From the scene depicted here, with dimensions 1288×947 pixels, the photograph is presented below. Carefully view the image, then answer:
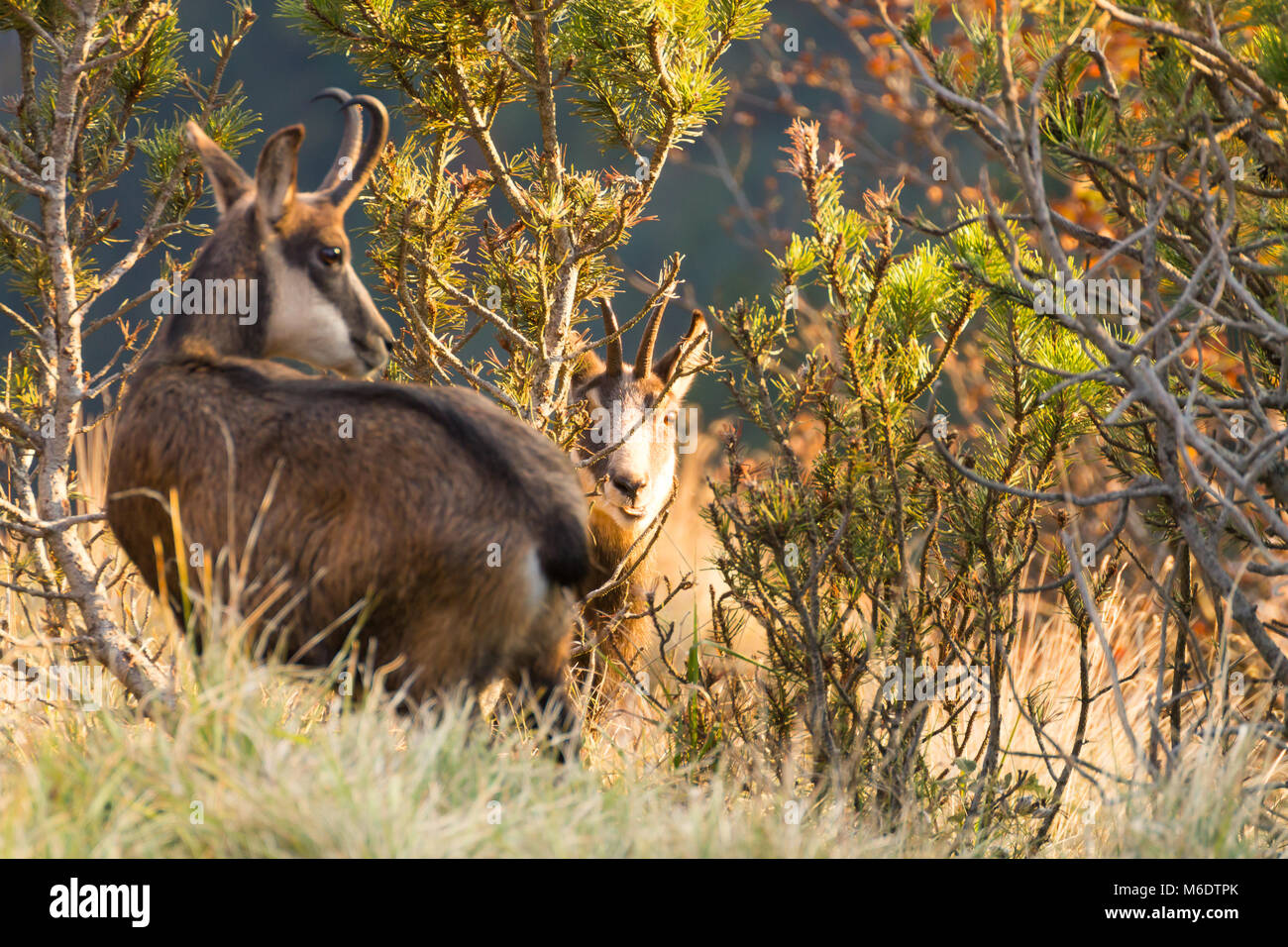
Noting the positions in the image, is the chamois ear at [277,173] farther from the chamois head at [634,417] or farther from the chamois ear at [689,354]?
the chamois ear at [689,354]

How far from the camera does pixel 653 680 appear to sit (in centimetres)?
605

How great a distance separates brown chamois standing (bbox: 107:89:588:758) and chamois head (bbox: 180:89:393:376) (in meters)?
0.14

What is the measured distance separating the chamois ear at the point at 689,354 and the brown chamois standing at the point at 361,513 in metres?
2.15

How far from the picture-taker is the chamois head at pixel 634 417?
17.9 ft

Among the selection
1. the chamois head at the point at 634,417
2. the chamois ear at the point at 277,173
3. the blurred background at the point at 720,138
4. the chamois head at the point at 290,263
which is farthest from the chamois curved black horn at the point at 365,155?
the blurred background at the point at 720,138

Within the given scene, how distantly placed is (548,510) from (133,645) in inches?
81.7

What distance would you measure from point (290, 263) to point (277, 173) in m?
0.24

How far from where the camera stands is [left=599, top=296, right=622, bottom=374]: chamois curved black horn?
5578mm

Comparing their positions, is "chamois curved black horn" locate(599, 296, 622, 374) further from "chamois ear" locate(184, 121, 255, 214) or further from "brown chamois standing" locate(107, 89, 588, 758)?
"brown chamois standing" locate(107, 89, 588, 758)

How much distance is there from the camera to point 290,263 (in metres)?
3.42

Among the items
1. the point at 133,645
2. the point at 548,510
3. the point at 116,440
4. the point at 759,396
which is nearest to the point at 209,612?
the point at 116,440

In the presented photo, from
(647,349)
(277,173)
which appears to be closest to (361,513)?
(277,173)

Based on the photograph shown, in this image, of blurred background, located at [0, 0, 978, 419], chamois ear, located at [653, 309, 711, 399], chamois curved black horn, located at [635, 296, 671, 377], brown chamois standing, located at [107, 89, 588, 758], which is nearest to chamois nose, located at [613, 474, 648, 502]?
chamois ear, located at [653, 309, 711, 399]

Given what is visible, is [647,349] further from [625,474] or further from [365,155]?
[365,155]
